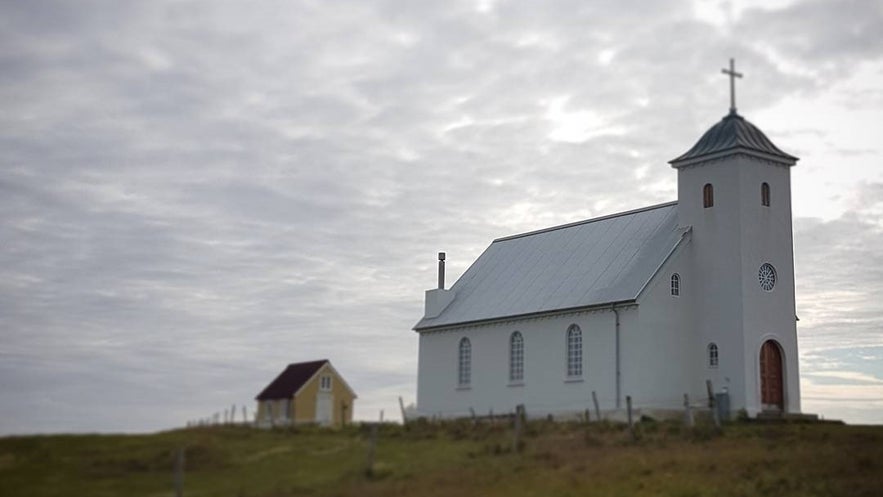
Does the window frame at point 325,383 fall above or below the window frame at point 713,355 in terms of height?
below

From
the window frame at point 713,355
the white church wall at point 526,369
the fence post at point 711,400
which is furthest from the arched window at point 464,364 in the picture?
the fence post at point 711,400

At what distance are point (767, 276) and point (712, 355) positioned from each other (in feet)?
13.5

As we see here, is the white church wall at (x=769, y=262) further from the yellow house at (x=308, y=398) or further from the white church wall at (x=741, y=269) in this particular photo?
the yellow house at (x=308, y=398)

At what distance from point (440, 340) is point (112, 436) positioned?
73.5 ft

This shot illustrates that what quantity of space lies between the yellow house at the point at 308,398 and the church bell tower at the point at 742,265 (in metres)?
14.9

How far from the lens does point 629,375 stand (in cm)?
4591

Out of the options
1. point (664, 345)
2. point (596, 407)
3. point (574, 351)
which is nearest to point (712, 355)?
point (664, 345)

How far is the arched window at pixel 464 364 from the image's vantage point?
55094 mm

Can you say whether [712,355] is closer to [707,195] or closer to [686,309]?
[686,309]

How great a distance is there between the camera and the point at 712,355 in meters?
46.8

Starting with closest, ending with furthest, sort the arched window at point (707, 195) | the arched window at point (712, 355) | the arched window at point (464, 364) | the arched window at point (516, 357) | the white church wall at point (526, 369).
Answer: the arched window at point (712, 355), the white church wall at point (526, 369), the arched window at point (707, 195), the arched window at point (516, 357), the arched window at point (464, 364)

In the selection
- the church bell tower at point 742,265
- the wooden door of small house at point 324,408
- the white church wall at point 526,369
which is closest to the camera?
the church bell tower at point 742,265

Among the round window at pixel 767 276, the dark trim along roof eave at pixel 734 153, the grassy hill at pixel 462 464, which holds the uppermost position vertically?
the dark trim along roof eave at pixel 734 153

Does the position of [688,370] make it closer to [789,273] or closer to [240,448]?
[789,273]
